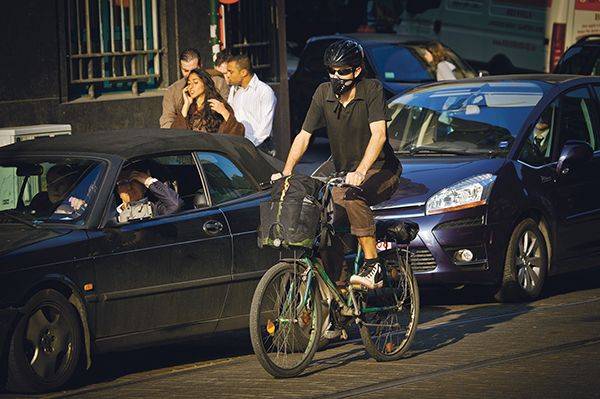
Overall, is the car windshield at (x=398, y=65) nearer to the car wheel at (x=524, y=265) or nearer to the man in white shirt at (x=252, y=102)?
the man in white shirt at (x=252, y=102)

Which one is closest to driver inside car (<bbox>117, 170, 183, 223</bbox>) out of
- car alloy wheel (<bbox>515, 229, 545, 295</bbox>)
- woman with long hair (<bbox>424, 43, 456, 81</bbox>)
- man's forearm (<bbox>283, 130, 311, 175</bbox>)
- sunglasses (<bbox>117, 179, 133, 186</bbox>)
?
sunglasses (<bbox>117, 179, 133, 186</bbox>)

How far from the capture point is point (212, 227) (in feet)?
30.7

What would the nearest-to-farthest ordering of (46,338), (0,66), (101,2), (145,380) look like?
(46,338), (145,380), (0,66), (101,2)

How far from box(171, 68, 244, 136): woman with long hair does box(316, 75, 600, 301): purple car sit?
1501 mm

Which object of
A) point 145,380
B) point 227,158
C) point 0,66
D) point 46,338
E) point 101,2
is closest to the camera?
point 46,338

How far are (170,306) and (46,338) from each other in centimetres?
94

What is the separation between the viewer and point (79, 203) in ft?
29.3

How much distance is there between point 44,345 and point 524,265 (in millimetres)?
4742

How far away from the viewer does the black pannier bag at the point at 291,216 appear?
852 cm

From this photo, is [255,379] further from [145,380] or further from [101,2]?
[101,2]

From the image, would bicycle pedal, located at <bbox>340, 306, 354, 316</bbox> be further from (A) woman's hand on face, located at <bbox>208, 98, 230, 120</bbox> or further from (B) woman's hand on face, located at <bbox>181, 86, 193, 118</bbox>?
(B) woman's hand on face, located at <bbox>181, 86, 193, 118</bbox>

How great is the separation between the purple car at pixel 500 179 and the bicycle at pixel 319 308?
2039 millimetres

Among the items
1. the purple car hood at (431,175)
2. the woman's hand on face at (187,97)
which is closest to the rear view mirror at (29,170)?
the woman's hand on face at (187,97)

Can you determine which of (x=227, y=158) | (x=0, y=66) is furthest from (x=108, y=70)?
(x=227, y=158)
